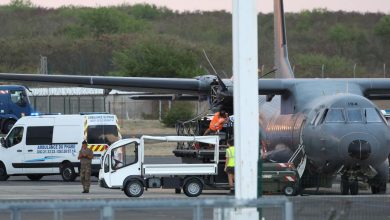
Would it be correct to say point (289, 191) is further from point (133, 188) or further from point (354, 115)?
point (133, 188)

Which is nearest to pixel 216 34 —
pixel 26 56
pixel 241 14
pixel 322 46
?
pixel 322 46

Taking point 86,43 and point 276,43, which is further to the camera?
point 86,43

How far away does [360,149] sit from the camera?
70.8 feet

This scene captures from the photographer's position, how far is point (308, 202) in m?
12.9

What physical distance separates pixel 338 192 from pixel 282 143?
202cm

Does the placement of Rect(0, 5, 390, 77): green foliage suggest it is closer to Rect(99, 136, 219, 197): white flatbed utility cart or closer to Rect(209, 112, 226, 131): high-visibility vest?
Rect(209, 112, 226, 131): high-visibility vest

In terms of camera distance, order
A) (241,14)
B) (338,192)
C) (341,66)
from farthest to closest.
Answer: (341,66), (338,192), (241,14)

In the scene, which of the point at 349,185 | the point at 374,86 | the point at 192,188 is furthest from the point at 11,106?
the point at 349,185

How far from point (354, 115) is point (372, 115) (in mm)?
470

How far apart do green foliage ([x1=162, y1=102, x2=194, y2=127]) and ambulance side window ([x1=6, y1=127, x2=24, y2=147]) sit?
28.8 meters

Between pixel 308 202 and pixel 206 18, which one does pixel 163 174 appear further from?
pixel 206 18

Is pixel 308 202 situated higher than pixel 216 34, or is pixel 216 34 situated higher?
pixel 216 34

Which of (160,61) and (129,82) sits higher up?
(160,61)

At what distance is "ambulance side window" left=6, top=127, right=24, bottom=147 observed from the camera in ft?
104
